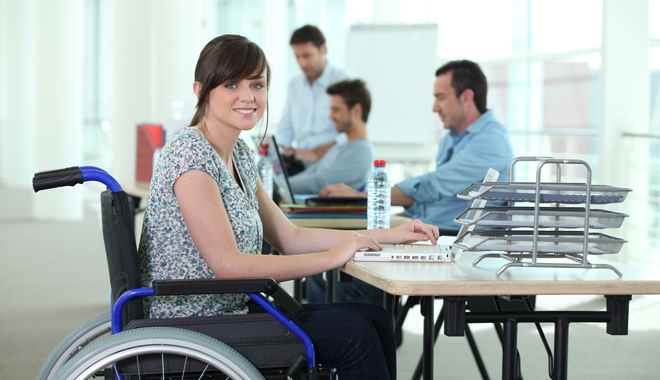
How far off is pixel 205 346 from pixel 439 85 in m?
1.86

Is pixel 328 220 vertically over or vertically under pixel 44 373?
over

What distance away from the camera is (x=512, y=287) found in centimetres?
118

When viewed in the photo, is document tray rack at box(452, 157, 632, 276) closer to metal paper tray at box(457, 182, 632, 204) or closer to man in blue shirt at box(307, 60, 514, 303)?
metal paper tray at box(457, 182, 632, 204)

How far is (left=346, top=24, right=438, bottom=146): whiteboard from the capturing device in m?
4.75

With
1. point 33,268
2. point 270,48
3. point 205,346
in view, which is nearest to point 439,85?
point 205,346

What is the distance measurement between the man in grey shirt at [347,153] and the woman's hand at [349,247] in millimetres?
1693

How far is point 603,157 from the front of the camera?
12.3 ft

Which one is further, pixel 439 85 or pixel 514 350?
pixel 439 85

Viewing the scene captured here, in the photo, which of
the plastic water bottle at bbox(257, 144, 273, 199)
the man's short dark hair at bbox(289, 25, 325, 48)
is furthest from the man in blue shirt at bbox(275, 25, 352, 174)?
the plastic water bottle at bbox(257, 144, 273, 199)

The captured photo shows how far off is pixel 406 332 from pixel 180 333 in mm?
2289

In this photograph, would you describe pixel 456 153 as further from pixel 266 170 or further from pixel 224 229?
pixel 224 229

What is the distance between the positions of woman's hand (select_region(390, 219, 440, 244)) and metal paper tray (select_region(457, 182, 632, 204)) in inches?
13.1

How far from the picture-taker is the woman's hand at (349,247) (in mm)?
1397

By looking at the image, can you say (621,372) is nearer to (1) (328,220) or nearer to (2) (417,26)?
(1) (328,220)
